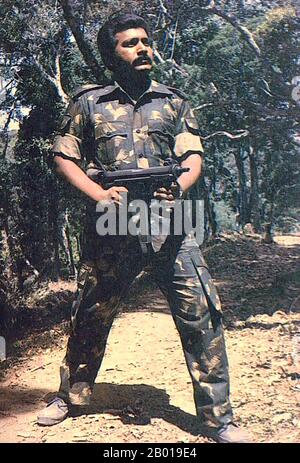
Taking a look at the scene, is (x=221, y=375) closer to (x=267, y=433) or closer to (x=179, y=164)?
(x=267, y=433)

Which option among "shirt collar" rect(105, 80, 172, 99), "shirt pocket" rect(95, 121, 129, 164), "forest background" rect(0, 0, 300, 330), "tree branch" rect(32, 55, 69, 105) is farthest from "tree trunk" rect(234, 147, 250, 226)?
"tree branch" rect(32, 55, 69, 105)

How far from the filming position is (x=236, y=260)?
2.15 m

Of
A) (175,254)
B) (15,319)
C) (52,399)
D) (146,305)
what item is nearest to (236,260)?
(146,305)

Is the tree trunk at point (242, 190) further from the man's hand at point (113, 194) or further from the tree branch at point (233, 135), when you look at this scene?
the man's hand at point (113, 194)

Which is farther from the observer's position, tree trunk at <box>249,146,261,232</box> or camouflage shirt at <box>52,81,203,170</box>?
tree trunk at <box>249,146,261,232</box>

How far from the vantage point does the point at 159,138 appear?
5.57 ft

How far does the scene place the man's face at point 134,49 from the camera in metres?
1.70

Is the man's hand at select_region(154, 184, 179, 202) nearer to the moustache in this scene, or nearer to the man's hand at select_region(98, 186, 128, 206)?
the man's hand at select_region(98, 186, 128, 206)

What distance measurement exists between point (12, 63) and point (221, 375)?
1.65 m

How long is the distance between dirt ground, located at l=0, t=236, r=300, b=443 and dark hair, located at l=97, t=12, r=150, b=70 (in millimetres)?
808

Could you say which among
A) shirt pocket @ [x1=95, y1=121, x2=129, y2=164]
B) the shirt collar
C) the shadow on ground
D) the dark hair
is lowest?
the shadow on ground

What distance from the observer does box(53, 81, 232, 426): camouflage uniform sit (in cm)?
163

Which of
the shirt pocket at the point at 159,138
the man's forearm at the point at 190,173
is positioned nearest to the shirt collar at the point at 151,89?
the shirt pocket at the point at 159,138

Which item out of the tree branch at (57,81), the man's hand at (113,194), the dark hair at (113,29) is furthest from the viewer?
the tree branch at (57,81)
